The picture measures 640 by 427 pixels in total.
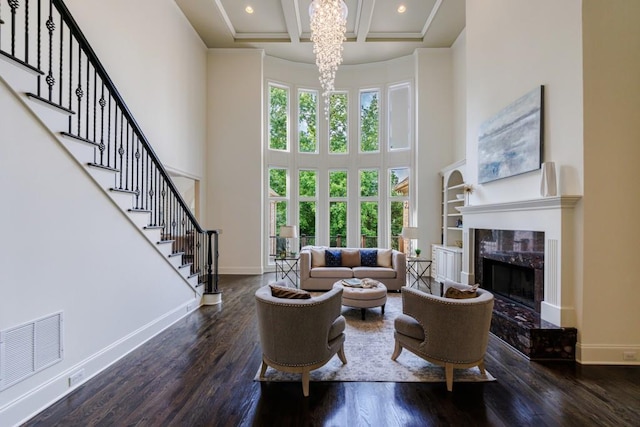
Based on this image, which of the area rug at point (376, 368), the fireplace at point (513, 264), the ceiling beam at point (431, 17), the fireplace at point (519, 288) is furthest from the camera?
the ceiling beam at point (431, 17)

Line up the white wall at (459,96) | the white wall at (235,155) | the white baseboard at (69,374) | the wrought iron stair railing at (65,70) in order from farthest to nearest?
the white wall at (235,155)
the white wall at (459,96)
the wrought iron stair railing at (65,70)
the white baseboard at (69,374)

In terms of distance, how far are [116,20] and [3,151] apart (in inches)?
A: 142

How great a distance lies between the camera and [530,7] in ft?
12.3

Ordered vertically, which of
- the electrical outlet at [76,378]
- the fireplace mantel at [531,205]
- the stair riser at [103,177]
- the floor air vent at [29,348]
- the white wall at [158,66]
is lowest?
the electrical outlet at [76,378]

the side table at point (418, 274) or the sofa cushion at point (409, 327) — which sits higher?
the sofa cushion at point (409, 327)

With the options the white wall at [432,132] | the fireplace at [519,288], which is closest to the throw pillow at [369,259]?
the white wall at [432,132]

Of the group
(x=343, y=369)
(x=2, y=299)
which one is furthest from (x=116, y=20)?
(x=343, y=369)

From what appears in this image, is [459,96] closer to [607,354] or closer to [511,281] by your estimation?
[511,281]

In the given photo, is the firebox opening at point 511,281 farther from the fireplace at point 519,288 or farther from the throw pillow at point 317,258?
the throw pillow at point 317,258

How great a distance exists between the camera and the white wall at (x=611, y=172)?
9.77 ft

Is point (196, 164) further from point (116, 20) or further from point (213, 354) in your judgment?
point (213, 354)

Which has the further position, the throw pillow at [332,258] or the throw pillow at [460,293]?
the throw pillow at [332,258]

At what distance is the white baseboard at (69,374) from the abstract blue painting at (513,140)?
5.26m

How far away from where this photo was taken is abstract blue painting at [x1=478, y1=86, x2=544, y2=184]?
359 centimetres
